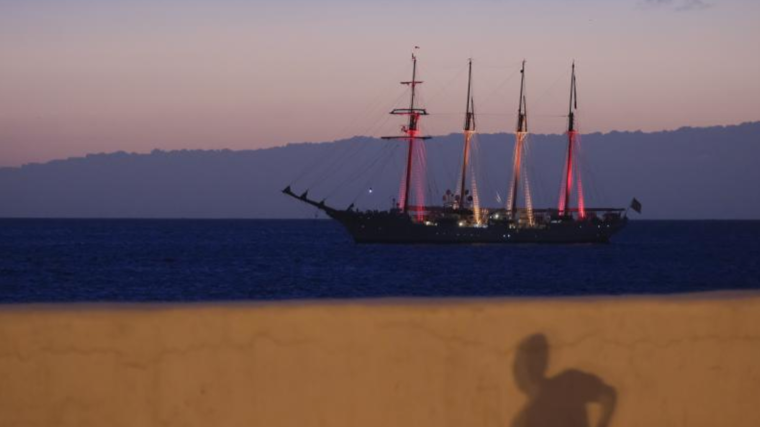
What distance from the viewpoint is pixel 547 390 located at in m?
5.03

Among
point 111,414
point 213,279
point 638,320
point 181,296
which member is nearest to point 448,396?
point 638,320

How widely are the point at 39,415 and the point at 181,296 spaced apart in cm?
4312

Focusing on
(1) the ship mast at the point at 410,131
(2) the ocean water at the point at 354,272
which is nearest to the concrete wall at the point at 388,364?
(2) the ocean water at the point at 354,272

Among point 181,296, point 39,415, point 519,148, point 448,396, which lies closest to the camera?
point 39,415

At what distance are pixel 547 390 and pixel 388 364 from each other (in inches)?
26.1

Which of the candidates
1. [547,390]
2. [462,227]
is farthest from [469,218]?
[547,390]

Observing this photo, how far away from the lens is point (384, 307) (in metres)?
4.84

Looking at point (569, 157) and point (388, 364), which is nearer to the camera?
point (388, 364)

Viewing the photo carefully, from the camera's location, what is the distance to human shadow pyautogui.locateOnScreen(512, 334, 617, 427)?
5.00 m

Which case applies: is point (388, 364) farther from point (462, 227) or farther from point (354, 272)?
point (462, 227)

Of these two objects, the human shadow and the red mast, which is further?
the red mast

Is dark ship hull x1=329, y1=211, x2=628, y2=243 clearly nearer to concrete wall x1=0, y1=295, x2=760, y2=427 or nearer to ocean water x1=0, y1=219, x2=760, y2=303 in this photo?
ocean water x1=0, y1=219, x2=760, y2=303

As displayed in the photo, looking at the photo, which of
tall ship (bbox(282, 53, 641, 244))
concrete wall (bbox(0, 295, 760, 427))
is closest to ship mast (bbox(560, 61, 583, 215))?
tall ship (bbox(282, 53, 641, 244))

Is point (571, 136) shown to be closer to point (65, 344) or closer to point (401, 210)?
point (401, 210)
